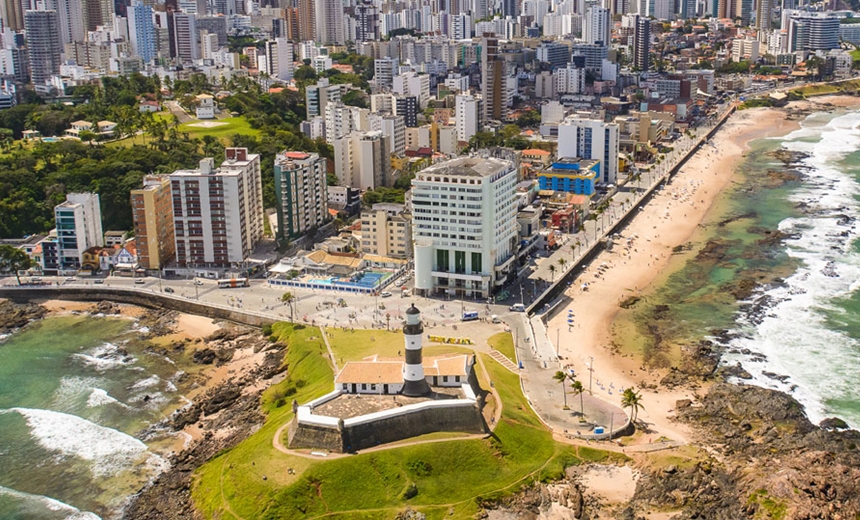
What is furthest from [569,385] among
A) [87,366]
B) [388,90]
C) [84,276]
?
[388,90]

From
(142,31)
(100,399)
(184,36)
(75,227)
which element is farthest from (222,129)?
(184,36)

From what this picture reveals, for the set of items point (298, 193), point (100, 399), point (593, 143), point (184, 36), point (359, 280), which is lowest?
point (100, 399)

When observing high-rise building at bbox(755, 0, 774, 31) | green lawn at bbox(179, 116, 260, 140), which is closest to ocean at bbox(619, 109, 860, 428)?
green lawn at bbox(179, 116, 260, 140)

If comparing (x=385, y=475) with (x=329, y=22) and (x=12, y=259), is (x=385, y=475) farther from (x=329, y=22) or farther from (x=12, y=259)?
(x=329, y=22)

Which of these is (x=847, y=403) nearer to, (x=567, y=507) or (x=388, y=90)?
(x=567, y=507)

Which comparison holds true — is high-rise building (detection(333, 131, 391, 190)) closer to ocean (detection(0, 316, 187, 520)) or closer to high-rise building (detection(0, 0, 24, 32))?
ocean (detection(0, 316, 187, 520))

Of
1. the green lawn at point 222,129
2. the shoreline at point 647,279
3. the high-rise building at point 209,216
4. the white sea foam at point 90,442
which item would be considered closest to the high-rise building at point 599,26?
the shoreline at point 647,279
